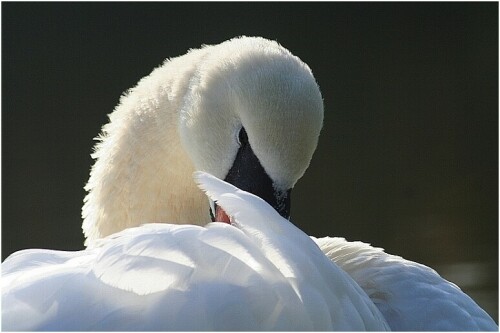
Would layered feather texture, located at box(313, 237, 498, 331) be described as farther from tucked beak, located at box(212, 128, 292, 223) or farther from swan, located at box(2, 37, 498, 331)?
tucked beak, located at box(212, 128, 292, 223)

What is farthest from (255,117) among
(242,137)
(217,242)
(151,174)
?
(217,242)

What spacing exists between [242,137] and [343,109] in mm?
4691

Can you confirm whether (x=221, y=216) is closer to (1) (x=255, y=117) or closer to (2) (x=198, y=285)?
(1) (x=255, y=117)

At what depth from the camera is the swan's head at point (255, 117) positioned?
261cm

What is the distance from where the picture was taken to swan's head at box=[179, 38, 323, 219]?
261cm

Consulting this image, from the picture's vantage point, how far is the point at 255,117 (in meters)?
2.65

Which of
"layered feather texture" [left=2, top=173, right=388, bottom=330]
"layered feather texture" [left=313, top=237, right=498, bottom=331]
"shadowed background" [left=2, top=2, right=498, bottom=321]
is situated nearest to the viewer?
"layered feather texture" [left=2, top=173, right=388, bottom=330]

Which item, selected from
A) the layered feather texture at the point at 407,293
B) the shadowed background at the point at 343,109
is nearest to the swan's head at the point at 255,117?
the layered feather texture at the point at 407,293

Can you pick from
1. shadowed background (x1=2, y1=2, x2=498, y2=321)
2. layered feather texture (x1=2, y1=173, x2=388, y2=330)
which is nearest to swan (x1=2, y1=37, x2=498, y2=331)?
layered feather texture (x1=2, y1=173, x2=388, y2=330)

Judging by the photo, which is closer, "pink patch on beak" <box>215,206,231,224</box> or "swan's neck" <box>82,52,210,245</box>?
"pink patch on beak" <box>215,206,231,224</box>

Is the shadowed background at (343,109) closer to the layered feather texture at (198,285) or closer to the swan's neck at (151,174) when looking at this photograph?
the swan's neck at (151,174)

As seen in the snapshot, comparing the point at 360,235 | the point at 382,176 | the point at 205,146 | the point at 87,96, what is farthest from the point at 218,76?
the point at 87,96

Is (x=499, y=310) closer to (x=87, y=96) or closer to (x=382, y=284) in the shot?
(x=382, y=284)

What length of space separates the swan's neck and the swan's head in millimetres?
92
